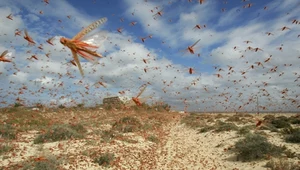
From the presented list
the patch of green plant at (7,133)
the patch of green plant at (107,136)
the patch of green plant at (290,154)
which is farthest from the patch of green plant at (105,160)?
the patch of green plant at (290,154)

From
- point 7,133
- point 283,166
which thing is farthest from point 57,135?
point 283,166

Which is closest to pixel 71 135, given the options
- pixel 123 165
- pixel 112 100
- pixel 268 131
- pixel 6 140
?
pixel 6 140

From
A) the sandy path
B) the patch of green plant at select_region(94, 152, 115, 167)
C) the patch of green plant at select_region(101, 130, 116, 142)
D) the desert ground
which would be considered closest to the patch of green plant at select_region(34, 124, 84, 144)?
the desert ground

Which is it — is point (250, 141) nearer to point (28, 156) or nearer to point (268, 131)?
point (268, 131)

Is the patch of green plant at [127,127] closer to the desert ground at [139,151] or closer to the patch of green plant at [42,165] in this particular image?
the desert ground at [139,151]

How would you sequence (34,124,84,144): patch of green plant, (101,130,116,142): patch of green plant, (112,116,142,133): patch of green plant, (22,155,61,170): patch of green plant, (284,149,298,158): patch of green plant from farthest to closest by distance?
(112,116,142,133): patch of green plant < (101,130,116,142): patch of green plant < (34,124,84,144): patch of green plant < (284,149,298,158): patch of green plant < (22,155,61,170): patch of green plant

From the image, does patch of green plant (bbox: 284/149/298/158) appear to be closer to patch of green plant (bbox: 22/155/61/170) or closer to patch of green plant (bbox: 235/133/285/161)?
patch of green plant (bbox: 235/133/285/161)

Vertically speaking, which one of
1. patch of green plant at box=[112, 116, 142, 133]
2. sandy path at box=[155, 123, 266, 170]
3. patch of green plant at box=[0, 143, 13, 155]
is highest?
patch of green plant at box=[112, 116, 142, 133]

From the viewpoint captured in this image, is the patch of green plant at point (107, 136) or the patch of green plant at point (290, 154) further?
the patch of green plant at point (107, 136)

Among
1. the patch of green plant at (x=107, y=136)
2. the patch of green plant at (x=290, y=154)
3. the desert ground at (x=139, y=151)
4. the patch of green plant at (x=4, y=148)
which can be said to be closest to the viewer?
the desert ground at (x=139, y=151)
